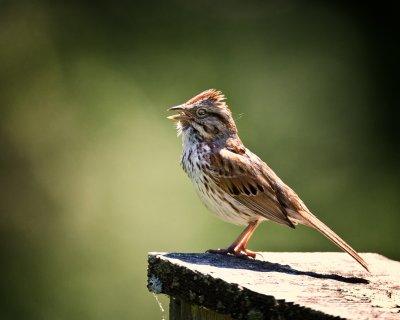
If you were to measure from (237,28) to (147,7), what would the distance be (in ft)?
3.55

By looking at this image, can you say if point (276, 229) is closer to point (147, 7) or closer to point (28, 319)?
point (28, 319)

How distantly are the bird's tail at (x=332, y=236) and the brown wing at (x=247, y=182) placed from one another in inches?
5.1

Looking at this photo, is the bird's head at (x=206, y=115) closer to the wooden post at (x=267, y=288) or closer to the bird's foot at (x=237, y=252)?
the bird's foot at (x=237, y=252)

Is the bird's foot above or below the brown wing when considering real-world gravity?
below

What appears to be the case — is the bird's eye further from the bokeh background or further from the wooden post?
the bokeh background

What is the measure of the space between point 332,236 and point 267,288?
1.27 meters

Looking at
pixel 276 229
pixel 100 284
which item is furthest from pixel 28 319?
pixel 276 229

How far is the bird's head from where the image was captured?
19.4ft

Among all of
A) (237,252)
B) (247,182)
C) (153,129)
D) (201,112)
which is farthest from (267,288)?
(153,129)

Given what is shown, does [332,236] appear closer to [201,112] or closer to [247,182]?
[247,182]

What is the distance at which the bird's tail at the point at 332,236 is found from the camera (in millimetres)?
5004

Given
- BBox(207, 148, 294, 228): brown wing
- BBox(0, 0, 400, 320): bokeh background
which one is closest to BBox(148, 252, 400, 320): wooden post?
BBox(207, 148, 294, 228): brown wing

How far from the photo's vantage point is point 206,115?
19.5ft

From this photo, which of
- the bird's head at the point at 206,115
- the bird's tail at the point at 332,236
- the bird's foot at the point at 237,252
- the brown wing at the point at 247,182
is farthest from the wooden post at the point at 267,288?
the bird's head at the point at 206,115
